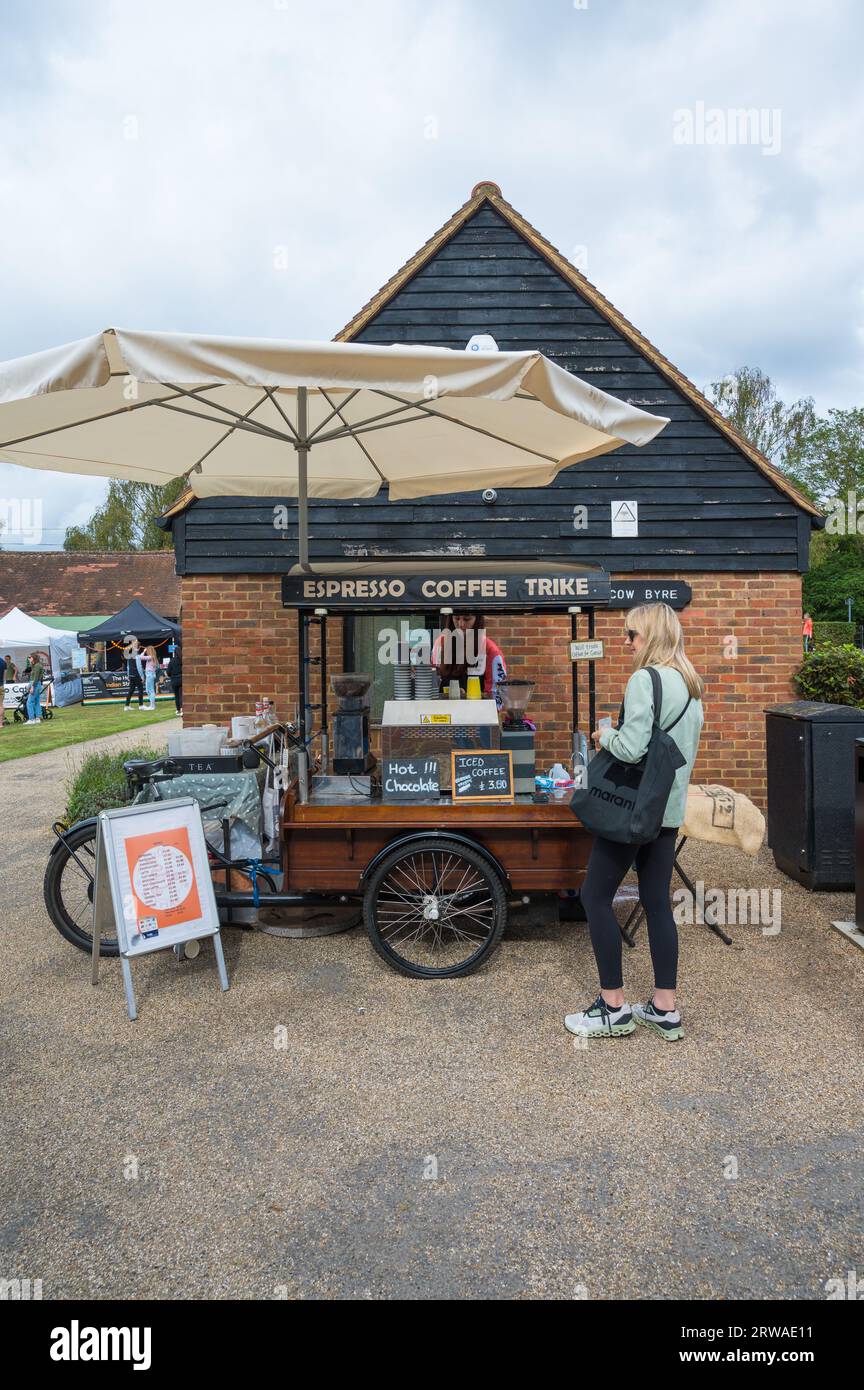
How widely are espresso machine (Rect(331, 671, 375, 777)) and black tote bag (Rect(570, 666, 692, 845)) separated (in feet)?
5.02

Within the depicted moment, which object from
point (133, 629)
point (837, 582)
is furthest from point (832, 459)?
point (133, 629)

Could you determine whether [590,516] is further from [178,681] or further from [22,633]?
[22,633]

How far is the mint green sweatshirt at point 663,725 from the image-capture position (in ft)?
10.5

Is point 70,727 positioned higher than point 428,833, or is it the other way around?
point 428,833

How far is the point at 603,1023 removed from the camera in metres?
3.48

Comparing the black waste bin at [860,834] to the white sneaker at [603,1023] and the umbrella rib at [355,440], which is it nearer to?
the white sneaker at [603,1023]

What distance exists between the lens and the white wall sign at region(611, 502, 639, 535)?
778cm

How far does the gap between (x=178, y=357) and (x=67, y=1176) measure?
294cm

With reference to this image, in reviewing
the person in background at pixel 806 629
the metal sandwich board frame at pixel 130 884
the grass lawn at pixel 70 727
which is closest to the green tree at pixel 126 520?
the grass lawn at pixel 70 727

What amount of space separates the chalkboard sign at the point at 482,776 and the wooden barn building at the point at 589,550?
12.4 ft

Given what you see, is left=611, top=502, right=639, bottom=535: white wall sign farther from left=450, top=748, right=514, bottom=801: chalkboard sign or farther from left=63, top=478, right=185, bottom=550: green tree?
left=63, top=478, right=185, bottom=550: green tree

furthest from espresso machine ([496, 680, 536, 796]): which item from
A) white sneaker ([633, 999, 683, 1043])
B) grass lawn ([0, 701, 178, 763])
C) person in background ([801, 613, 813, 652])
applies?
grass lawn ([0, 701, 178, 763])

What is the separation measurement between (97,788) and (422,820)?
379 cm
